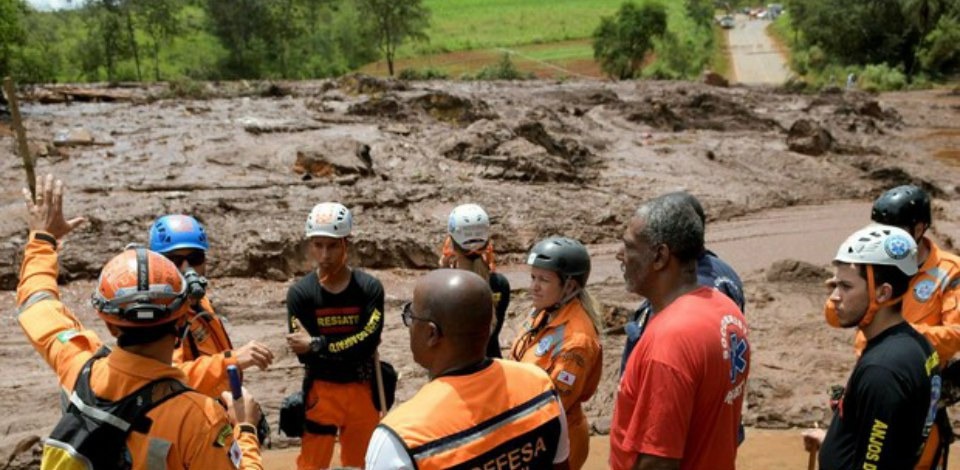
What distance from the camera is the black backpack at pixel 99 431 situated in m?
2.63

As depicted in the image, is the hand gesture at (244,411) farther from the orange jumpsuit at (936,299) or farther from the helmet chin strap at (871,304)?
the orange jumpsuit at (936,299)

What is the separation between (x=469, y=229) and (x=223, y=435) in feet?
10.3

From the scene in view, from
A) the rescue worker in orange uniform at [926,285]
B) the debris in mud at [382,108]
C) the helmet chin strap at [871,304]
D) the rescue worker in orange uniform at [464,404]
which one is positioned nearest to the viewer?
the rescue worker in orange uniform at [464,404]

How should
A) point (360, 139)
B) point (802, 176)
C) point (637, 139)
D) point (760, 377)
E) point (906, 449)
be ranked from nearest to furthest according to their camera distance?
point (906, 449) → point (760, 377) → point (360, 139) → point (802, 176) → point (637, 139)

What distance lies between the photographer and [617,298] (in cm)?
1133

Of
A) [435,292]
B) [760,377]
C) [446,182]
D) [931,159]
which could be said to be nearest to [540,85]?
Result: [931,159]

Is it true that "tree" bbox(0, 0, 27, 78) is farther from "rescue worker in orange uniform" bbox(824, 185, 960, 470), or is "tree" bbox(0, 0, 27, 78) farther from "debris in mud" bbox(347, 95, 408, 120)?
"rescue worker in orange uniform" bbox(824, 185, 960, 470)

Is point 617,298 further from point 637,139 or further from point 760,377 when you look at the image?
point 637,139

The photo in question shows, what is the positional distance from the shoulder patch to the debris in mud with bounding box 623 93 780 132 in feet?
77.7

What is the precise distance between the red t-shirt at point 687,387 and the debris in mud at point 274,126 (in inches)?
709

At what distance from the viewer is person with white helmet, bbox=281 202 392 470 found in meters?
5.07

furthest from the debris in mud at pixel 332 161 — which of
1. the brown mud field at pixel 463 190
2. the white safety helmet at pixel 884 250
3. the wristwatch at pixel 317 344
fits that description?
the white safety helmet at pixel 884 250

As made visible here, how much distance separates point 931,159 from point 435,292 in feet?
80.3

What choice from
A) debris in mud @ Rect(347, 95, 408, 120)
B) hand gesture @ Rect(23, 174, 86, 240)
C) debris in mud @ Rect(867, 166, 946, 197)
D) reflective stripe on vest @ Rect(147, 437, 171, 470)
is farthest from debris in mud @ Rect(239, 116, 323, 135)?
reflective stripe on vest @ Rect(147, 437, 171, 470)
